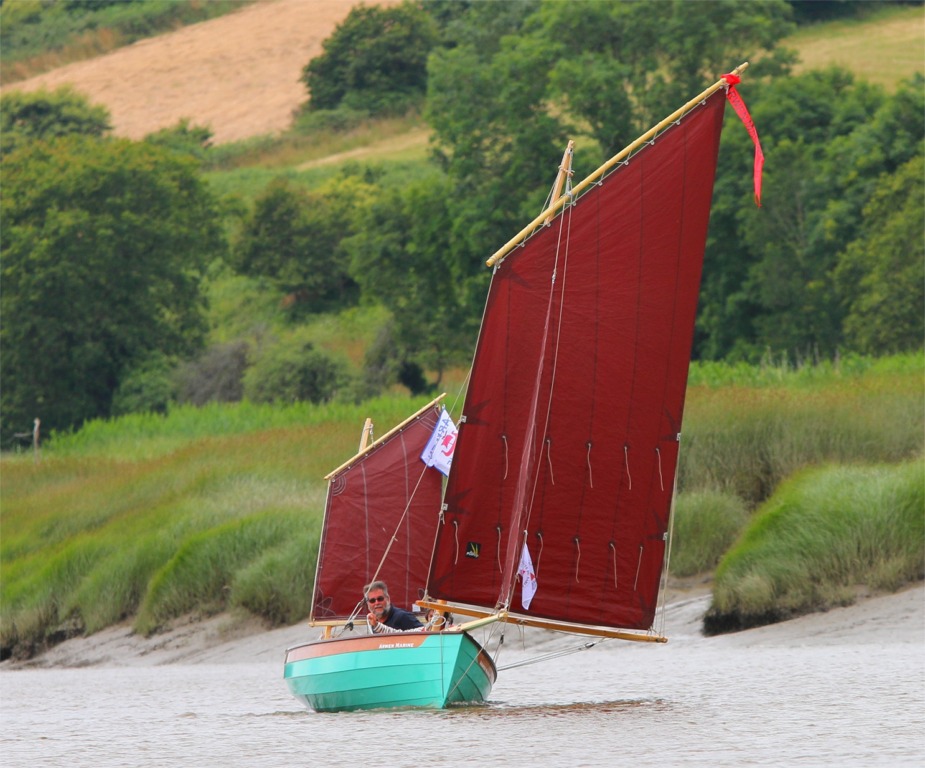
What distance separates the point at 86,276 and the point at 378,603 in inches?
1815

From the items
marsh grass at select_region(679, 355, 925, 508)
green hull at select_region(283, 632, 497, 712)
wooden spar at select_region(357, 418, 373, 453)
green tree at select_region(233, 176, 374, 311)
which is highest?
wooden spar at select_region(357, 418, 373, 453)

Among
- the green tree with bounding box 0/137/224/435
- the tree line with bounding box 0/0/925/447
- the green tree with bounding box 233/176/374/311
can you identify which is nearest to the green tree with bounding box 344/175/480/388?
the tree line with bounding box 0/0/925/447

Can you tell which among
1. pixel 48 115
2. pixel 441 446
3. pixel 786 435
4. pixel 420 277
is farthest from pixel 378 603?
pixel 48 115

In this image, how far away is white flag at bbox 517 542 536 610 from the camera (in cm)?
1670

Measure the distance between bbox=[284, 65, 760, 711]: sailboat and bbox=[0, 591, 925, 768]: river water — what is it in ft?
2.57

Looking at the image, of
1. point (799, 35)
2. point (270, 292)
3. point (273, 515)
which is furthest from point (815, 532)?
point (799, 35)

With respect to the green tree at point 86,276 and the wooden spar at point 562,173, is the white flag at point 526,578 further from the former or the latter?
the green tree at point 86,276

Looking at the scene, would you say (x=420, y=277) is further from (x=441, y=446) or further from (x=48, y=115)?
(x=48, y=115)

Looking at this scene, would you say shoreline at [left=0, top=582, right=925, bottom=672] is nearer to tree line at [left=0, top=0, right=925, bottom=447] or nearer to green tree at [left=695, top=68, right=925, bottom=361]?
tree line at [left=0, top=0, right=925, bottom=447]

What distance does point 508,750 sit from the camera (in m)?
14.2

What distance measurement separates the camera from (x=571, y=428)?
17.2 meters

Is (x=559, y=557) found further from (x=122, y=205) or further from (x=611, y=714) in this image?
(x=122, y=205)

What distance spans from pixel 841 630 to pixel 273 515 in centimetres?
1027

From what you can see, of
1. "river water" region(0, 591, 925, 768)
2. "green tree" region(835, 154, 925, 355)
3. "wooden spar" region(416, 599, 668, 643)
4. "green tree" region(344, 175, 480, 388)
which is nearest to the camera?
"river water" region(0, 591, 925, 768)
